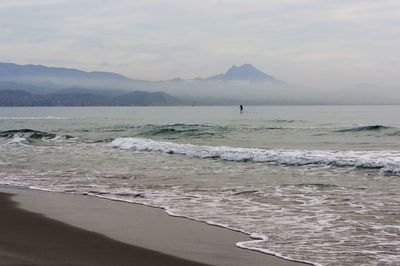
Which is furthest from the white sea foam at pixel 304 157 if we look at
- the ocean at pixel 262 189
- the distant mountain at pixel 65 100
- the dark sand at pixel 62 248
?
the distant mountain at pixel 65 100

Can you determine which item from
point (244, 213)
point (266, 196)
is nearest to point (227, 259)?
point (244, 213)

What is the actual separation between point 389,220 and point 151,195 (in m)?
5.02

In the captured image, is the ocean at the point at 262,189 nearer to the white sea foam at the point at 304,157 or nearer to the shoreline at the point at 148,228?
the white sea foam at the point at 304,157

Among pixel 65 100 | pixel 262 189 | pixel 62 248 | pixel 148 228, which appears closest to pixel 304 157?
pixel 262 189

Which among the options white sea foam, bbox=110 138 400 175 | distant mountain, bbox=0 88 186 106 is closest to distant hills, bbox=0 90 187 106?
distant mountain, bbox=0 88 186 106

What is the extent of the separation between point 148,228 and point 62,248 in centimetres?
169

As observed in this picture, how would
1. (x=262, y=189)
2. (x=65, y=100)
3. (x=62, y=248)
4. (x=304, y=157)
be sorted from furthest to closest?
(x=65, y=100) → (x=304, y=157) → (x=262, y=189) → (x=62, y=248)

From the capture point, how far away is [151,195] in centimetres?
1100

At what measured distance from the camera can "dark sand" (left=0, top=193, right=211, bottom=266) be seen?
5809 millimetres

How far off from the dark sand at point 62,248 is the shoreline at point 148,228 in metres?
0.17

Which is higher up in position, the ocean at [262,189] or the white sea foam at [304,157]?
the white sea foam at [304,157]

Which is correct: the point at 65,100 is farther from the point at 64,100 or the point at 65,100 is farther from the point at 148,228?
the point at 148,228

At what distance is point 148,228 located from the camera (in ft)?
25.7

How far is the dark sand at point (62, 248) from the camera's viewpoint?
19.1 ft
